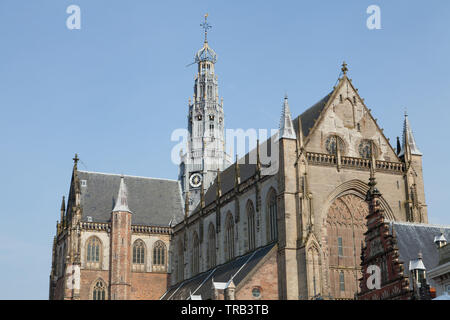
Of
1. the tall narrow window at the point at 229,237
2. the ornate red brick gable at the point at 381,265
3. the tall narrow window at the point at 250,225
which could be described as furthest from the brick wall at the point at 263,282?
the tall narrow window at the point at 229,237

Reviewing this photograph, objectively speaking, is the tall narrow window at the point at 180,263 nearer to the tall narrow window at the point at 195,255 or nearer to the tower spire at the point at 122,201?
the tall narrow window at the point at 195,255

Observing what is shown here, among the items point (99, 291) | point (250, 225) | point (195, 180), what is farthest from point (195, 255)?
point (195, 180)

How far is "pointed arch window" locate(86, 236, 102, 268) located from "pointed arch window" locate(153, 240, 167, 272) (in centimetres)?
590

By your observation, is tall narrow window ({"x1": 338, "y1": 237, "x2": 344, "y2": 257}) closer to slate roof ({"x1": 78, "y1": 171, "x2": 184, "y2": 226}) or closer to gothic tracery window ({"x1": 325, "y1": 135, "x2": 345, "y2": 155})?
gothic tracery window ({"x1": 325, "y1": 135, "x2": 345, "y2": 155})

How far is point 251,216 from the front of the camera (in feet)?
180

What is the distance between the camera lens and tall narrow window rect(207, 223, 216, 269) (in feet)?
202

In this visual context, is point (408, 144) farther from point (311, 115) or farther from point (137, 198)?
point (137, 198)

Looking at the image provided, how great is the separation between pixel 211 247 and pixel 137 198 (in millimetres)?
15361

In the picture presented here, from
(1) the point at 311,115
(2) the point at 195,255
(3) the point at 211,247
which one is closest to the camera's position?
(1) the point at 311,115

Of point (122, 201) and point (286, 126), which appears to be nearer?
point (286, 126)

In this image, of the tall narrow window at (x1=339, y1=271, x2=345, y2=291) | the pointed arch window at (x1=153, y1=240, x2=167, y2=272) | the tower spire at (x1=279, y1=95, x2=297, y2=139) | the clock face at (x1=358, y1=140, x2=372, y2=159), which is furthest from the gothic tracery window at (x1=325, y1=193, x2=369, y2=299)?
the pointed arch window at (x1=153, y1=240, x2=167, y2=272)

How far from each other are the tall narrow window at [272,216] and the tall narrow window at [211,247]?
1142 cm

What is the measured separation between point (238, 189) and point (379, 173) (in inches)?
475
